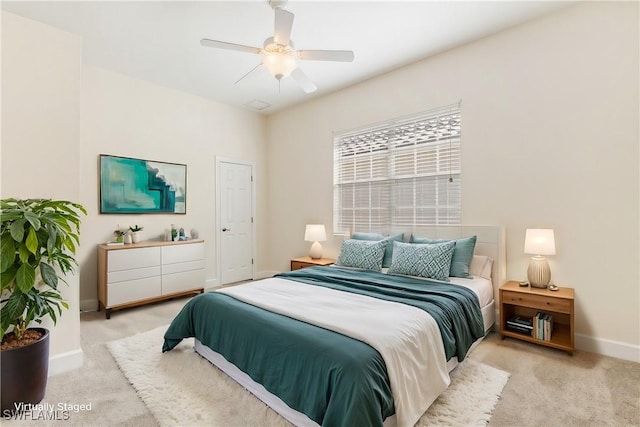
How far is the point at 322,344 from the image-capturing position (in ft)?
5.34

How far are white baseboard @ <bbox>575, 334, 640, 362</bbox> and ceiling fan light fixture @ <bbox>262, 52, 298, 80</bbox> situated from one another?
3.39 m

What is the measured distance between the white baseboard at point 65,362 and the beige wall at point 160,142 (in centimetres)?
164

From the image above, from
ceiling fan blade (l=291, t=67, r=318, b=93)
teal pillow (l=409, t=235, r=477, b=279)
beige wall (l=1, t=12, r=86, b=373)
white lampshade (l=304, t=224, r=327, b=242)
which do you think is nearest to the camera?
beige wall (l=1, t=12, r=86, b=373)

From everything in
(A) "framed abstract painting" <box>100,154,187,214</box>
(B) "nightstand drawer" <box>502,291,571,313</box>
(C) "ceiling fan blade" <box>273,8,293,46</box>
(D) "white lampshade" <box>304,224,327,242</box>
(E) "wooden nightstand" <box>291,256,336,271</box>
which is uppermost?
(C) "ceiling fan blade" <box>273,8,293,46</box>

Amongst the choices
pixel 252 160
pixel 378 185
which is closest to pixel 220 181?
pixel 252 160

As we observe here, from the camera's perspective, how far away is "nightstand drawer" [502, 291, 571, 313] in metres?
2.53

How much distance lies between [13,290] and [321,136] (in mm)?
3807

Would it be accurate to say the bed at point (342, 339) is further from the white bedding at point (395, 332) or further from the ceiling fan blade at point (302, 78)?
the ceiling fan blade at point (302, 78)

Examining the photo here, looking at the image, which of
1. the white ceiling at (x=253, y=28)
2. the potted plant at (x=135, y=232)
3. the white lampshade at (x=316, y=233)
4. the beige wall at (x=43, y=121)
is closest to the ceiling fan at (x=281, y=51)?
the white ceiling at (x=253, y=28)

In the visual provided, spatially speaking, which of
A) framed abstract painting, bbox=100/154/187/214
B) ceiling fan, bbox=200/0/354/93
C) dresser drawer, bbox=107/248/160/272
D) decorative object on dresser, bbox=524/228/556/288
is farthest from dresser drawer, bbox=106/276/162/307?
decorative object on dresser, bbox=524/228/556/288

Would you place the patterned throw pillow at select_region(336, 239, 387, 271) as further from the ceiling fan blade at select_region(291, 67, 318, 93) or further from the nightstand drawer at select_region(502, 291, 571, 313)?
the ceiling fan blade at select_region(291, 67, 318, 93)

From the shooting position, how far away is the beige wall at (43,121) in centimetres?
227

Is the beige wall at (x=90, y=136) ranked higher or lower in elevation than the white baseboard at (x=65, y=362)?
higher

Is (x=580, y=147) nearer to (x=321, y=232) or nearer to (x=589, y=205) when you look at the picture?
(x=589, y=205)
